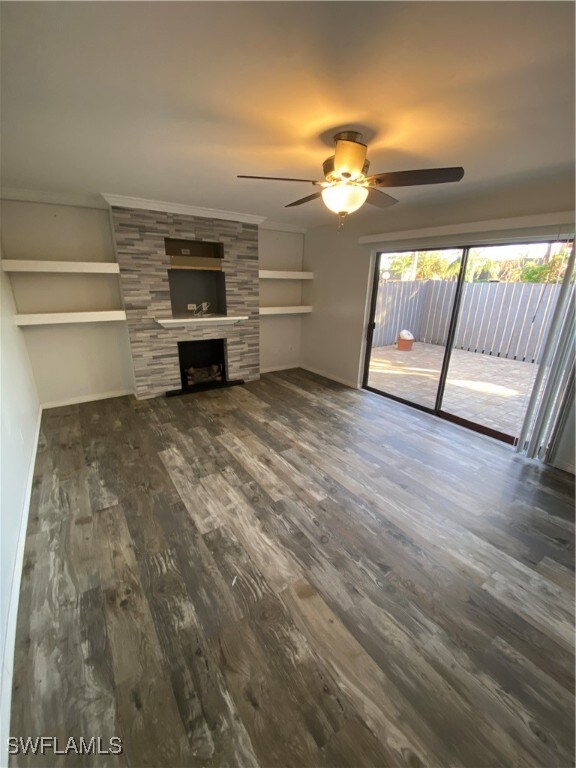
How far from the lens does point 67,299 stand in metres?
3.56

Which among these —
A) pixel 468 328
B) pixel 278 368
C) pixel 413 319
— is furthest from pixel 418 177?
pixel 413 319

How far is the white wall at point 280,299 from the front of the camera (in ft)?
15.9

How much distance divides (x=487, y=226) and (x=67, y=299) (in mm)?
4586

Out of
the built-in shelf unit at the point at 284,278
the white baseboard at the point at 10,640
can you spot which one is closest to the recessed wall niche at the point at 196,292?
the built-in shelf unit at the point at 284,278

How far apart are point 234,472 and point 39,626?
4.56 feet

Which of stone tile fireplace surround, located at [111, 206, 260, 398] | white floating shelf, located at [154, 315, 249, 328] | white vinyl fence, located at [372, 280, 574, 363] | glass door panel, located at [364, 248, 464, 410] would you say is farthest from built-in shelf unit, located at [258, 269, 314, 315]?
glass door panel, located at [364, 248, 464, 410]

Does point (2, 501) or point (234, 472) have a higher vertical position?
→ point (2, 501)

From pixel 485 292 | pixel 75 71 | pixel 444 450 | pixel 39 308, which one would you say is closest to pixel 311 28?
pixel 75 71

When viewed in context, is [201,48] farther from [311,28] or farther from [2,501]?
[2,501]

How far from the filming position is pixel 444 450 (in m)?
2.91

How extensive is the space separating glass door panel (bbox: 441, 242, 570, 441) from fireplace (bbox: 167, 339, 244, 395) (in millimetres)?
3220

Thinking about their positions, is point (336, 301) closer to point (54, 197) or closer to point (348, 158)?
point (348, 158)

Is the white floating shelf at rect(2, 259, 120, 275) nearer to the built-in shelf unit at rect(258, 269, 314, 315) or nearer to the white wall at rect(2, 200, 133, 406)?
the white wall at rect(2, 200, 133, 406)

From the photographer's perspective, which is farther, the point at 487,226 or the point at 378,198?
the point at 487,226
